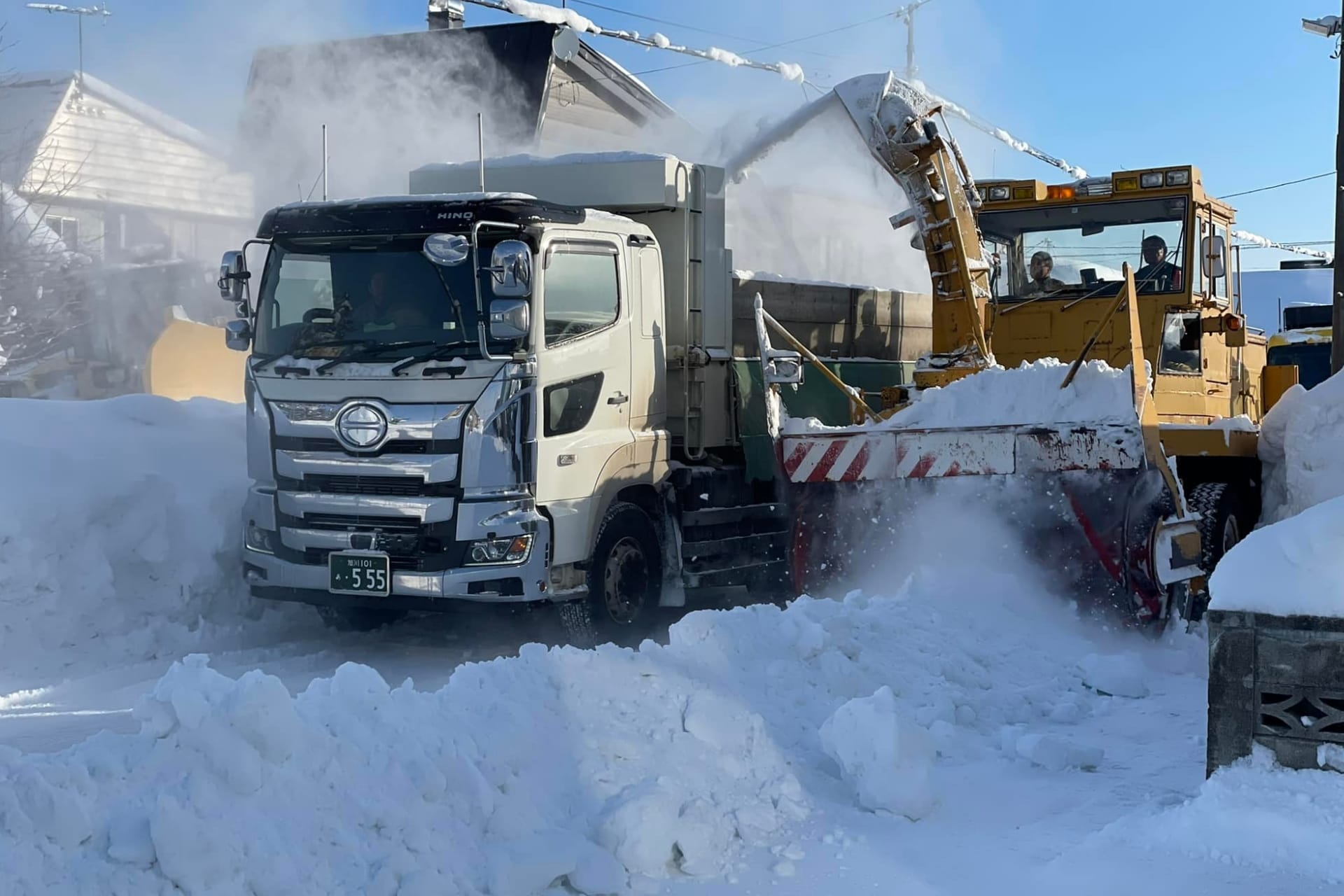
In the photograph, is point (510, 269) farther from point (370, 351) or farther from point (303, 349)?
point (303, 349)

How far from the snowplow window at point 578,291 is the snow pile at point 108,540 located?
113 inches

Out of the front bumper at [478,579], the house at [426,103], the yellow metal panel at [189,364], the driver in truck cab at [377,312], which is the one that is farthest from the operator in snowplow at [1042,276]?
the house at [426,103]

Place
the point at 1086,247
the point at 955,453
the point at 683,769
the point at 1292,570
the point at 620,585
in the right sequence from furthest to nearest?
the point at 1086,247, the point at 955,453, the point at 620,585, the point at 683,769, the point at 1292,570

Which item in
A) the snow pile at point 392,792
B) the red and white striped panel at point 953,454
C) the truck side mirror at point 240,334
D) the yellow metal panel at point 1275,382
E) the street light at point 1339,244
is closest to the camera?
the snow pile at point 392,792

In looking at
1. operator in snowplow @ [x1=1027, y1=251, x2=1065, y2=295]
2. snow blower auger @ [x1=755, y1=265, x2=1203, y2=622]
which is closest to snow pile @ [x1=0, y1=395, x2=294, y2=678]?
snow blower auger @ [x1=755, y1=265, x2=1203, y2=622]

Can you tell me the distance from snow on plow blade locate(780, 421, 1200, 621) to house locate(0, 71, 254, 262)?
952 inches

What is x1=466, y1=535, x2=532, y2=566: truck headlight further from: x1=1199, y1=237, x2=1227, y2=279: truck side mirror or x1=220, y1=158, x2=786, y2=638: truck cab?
x1=1199, y1=237, x2=1227, y2=279: truck side mirror

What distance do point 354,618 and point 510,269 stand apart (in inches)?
110

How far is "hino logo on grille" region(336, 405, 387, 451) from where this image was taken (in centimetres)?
726

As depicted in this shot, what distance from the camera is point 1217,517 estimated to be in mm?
9117

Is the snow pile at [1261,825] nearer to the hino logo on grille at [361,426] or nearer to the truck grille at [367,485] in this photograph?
the truck grille at [367,485]

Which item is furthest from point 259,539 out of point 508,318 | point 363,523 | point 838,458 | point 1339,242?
point 1339,242

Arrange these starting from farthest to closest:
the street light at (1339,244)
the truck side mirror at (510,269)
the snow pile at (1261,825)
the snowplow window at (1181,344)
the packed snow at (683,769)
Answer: the street light at (1339,244)
the snowplow window at (1181,344)
the truck side mirror at (510,269)
the snow pile at (1261,825)
the packed snow at (683,769)

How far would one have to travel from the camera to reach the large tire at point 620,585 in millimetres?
7754
